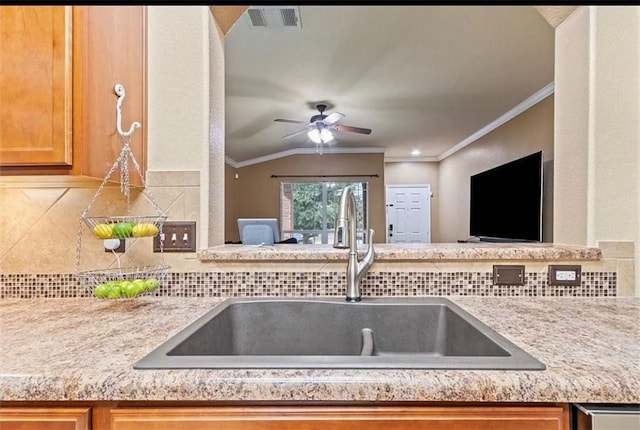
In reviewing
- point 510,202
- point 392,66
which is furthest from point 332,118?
point 510,202

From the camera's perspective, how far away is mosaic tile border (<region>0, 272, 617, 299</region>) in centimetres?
123

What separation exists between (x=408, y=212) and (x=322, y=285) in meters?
7.18

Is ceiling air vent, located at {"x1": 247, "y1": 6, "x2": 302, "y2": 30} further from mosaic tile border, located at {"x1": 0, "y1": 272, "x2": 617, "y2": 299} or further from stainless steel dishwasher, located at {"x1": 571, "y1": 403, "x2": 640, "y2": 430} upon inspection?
stainless steel dishwasher, located at {"x1": 571, "y1": 403, "x2": 640, "y2": 430}

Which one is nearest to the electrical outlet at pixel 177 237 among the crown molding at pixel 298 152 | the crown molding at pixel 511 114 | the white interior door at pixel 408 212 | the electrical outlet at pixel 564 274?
the electrical outlet at pixel 564 274

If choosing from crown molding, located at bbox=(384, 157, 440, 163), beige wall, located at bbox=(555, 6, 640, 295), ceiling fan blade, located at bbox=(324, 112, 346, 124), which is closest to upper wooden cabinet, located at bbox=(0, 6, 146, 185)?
beige wall, located at bbox=(555, 6, 640, 295)

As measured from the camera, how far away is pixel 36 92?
92cm

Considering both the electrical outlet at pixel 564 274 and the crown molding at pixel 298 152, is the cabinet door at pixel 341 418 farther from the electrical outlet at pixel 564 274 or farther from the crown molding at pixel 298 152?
the crown molding at pixel 298 152

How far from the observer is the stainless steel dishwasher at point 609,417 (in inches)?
24.1

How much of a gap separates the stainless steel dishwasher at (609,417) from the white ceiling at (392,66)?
7.74 ft

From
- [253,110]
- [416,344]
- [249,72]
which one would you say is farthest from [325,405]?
[253,110]

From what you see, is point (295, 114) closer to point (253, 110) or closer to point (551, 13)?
point (253, 110)

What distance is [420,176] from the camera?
8164 millimetres

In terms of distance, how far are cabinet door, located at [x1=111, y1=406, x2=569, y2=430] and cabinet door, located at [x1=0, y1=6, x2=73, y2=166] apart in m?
0.70

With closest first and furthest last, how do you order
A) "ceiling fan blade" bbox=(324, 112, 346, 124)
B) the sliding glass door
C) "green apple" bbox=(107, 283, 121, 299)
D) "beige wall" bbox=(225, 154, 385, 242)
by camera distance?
"green apple" bbox=(107, 283, 121, 299) → "ceiling fan blade" bbox=(324, 112, 346, 124) → "beige wall" bbox=(225, 154, 385, 242) → the sliding glass door
